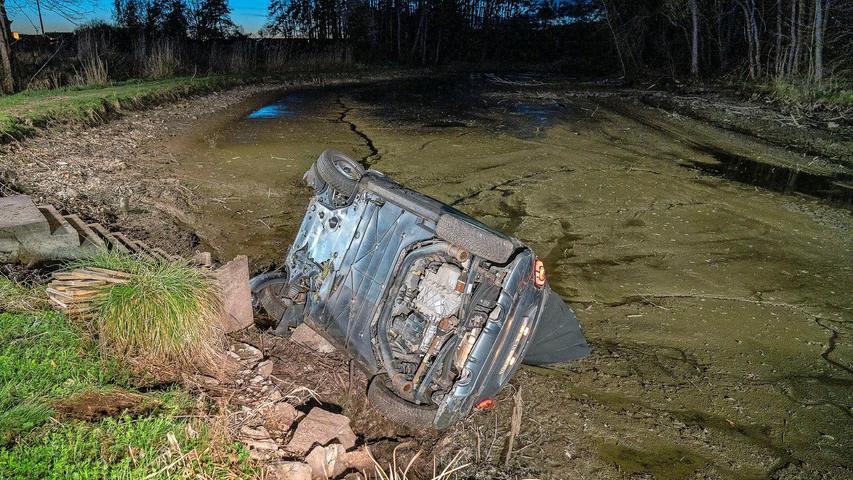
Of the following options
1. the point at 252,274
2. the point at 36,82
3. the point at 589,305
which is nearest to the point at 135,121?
the point at 36,82

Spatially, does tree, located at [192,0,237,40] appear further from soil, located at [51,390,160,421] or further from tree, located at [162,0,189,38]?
soil, located at [51,390,160,421]

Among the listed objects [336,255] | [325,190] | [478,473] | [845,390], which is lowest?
[478,473]

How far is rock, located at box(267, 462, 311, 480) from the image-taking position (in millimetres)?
2410

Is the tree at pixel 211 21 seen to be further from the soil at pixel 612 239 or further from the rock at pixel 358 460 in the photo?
the rock at pixel 358 460

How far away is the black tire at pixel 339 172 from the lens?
11.0 ft

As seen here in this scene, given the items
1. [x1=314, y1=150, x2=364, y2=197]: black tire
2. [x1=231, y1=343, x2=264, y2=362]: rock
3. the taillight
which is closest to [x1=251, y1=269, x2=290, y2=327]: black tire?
[x1=231, y1=343, x2=264, y2=362]: rock

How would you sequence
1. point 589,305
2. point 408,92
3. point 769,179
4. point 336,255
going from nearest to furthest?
point 336,255 < point 589,305 < point 769,179 < point 408,92

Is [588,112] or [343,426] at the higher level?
[588,112]

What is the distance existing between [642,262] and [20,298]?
15.7 feet

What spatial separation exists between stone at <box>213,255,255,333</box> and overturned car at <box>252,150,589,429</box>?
0.54 m

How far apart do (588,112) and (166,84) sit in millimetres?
10425

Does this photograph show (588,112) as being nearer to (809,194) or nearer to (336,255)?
(809,194)

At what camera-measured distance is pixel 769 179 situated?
7.74 metres

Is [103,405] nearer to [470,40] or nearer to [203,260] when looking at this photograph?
[203,260]
